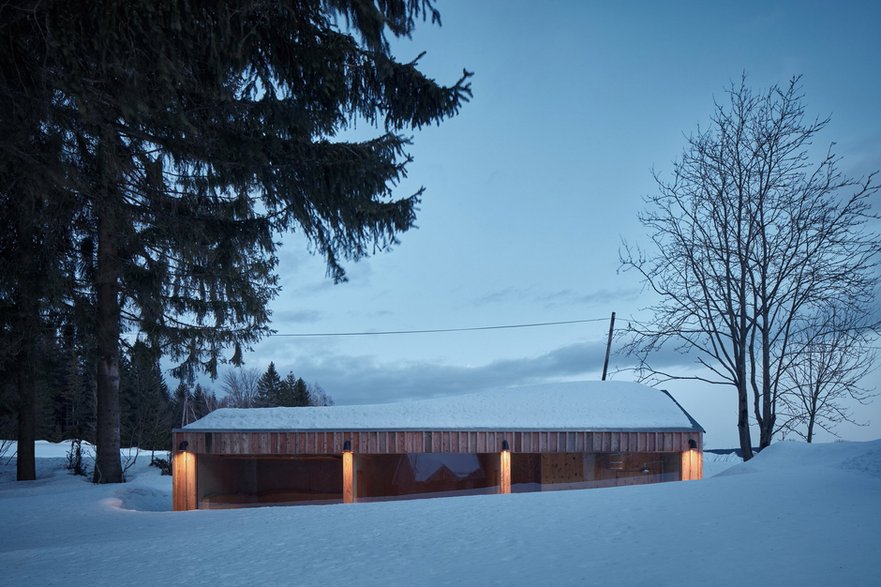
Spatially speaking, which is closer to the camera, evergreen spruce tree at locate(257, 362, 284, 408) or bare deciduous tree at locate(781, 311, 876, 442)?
bare deciduous tree at locate(781, 311, 876, 442)

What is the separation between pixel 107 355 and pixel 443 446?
8.05m

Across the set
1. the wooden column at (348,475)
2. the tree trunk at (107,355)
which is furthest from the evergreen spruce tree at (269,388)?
the wooden column at (348,475)

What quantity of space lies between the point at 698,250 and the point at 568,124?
4400mm

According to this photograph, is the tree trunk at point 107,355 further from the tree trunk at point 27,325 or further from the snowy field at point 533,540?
the snowy field at point 533,540

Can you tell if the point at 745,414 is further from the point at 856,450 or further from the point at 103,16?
the point at 103,16

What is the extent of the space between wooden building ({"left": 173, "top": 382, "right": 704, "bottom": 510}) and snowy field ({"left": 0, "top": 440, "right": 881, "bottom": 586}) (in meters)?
5.25

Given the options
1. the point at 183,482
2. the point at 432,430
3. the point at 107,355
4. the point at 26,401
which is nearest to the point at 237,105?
the point at 107,355

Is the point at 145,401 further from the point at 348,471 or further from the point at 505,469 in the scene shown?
the point at 505,469

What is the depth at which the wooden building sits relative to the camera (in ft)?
46.1

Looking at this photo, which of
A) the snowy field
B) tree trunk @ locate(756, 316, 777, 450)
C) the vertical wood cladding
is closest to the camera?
the snowy field

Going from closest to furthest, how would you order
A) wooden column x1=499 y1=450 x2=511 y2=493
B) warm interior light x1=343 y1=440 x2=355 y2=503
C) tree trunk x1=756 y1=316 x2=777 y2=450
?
tree trunk x1=756 y1=316 x2=777 y2=450 → warm interior light x1=343 y1=440 x2=355 y2=503 → wooden column x1=499 y1=450 x2=511 y2=493

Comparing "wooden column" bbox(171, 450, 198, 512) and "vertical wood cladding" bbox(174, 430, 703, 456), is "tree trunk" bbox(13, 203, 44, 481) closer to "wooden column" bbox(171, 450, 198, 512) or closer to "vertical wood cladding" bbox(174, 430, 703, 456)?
"vertical wood cladding" bbox(174, 430, 703, 456)

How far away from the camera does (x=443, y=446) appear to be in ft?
46.3

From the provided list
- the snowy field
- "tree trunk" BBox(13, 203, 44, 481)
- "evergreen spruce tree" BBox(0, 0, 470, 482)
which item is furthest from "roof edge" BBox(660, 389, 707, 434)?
"tree trunk" BBox(13, 203, 44, 481)
